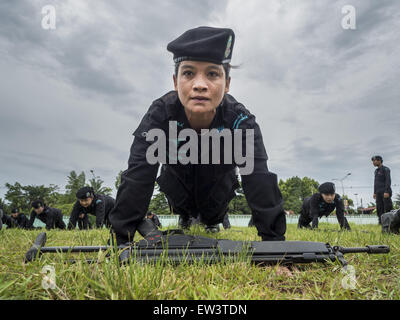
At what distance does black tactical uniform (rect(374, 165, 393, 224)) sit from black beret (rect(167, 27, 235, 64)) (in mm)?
9102

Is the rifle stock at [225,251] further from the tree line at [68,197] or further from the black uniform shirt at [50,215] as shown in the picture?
the tree line at [68,197]

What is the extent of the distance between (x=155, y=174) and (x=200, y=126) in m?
0.70

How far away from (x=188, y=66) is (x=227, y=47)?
458 millimetres

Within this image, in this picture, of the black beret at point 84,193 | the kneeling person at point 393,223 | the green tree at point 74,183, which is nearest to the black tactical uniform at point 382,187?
the kneeling person at point 393,223

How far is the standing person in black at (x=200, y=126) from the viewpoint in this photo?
2.26 metres

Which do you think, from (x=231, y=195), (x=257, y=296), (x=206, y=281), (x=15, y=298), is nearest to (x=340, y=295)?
(x=257, y=296)

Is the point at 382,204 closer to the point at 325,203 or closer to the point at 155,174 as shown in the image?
the point at 325,203

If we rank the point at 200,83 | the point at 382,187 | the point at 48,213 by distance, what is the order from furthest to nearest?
the point at 48,213 < the point at 382,187 < the point at 200,83

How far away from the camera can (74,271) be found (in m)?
1.24

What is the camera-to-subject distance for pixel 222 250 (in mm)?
1649

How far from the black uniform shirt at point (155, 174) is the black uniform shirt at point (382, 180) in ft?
28.9

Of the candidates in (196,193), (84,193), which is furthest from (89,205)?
(196,193)

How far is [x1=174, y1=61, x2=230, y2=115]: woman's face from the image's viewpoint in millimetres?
2338
